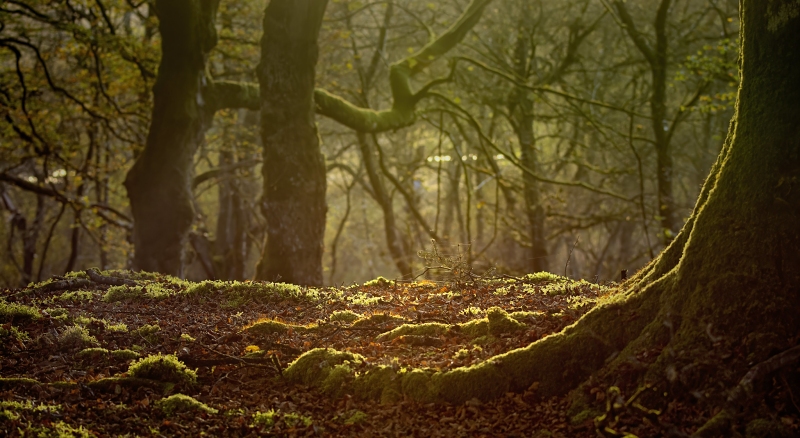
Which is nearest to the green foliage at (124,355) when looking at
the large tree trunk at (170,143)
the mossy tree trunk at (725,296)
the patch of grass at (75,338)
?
the patch of grass at (75,338)

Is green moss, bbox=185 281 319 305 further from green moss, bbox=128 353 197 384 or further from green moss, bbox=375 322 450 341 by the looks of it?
green moss, bbox=128 353 197 384

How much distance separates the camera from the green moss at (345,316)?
7539 millimetres

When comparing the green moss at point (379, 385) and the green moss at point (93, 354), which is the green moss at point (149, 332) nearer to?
the green moss at point (93, 354)

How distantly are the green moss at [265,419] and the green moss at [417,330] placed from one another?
165 centimetres

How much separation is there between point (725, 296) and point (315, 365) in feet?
10.9

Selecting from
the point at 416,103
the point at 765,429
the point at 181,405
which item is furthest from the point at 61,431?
the point at 416,103

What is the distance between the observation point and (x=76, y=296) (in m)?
8.47

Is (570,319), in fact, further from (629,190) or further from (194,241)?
(629,190)

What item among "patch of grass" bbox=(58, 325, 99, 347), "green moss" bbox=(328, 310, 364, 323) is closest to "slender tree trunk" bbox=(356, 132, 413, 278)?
"green moss" bbox=(328, 310, 364, 323)

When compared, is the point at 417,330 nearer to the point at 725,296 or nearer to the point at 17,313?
the point at 725,296

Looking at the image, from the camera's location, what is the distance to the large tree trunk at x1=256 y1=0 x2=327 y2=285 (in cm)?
1180

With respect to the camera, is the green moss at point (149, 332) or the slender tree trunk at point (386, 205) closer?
the green moss at point (149, 332)

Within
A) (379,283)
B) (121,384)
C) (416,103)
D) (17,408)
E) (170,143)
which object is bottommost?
(17,408)

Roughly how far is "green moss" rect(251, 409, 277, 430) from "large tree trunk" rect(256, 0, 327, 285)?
21.2 feet
